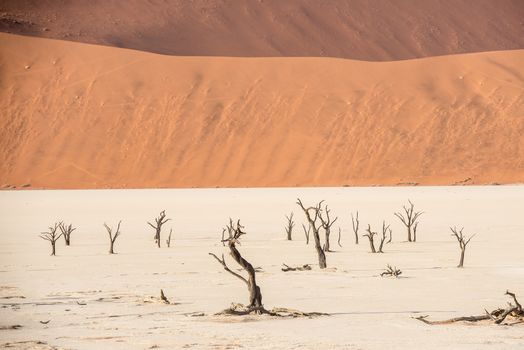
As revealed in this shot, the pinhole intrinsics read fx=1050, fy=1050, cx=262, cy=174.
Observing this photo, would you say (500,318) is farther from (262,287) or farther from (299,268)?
(299,268)

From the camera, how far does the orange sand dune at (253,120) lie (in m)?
60.7

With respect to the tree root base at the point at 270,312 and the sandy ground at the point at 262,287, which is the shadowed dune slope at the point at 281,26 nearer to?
the sandy ground at the point at 262,287

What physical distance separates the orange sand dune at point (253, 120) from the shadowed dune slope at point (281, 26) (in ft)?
49.1

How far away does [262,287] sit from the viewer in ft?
42.8

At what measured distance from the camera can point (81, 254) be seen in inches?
737

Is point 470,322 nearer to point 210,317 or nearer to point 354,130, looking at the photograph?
point 210,317

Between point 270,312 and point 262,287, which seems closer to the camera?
point 270,312

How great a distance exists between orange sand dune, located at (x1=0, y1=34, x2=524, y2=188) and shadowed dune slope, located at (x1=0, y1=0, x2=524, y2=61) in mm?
14969

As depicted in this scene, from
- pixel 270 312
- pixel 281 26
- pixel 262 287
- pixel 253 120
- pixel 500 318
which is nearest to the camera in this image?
pixel 500 318

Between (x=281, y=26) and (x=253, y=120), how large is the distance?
35.3m

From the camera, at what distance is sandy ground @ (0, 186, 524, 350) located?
8875 mm

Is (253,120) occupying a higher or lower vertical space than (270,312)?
A: higher

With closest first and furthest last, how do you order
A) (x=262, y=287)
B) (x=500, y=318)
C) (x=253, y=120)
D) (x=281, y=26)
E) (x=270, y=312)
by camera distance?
(x=500, y=318) → (x=270, y=312) → (x=262, y=287) → (x=253, y=120) → (x=281, y=26)

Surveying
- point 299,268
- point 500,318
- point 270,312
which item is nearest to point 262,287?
point 299,268
